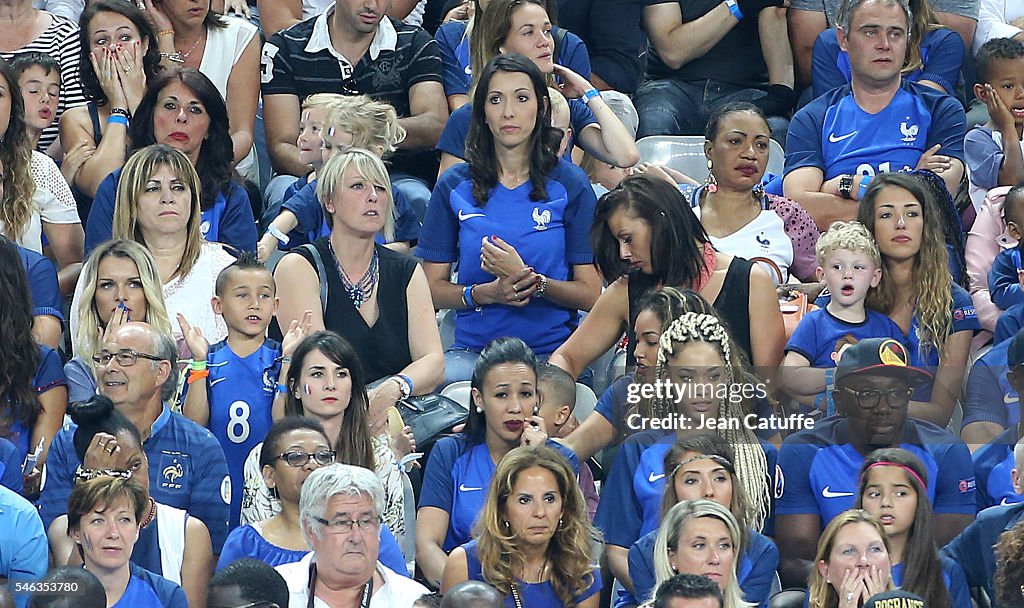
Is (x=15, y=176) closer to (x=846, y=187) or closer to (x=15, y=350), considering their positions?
(x=15, y=350)

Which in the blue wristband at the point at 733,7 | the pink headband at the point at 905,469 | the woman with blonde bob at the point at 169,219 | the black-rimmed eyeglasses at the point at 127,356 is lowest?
the pink headband at the point at 905,469

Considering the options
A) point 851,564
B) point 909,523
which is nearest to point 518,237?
point 909,523

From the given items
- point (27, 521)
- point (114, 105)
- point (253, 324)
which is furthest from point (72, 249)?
point (27, 521)

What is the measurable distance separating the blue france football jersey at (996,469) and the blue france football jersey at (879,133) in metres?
1.83

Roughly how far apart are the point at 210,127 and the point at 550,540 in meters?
2.25

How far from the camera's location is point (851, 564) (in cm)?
581

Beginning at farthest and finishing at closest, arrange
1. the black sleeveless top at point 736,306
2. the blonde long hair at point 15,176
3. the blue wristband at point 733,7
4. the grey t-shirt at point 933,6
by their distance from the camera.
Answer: the grey t-shirt at point 933,6, the blue wristband at point 733,7, the blonde long hair at point 15,176, the black sleeveless top at point 736,306

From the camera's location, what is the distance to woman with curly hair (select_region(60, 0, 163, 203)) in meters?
7.64

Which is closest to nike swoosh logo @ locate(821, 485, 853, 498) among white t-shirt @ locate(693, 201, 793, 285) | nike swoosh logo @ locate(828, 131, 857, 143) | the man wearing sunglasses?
the man wearing sunglasses

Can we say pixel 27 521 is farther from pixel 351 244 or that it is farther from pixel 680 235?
pixel 680 235

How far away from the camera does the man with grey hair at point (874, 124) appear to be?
795 centimetres

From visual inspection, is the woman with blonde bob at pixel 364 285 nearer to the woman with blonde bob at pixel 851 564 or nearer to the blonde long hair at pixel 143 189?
the blonde long hair at pixel 143 189

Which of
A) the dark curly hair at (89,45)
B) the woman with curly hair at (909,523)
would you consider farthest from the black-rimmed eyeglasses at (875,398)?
the dark curly hair at (89,45)

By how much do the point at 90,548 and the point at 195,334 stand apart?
1139mm
